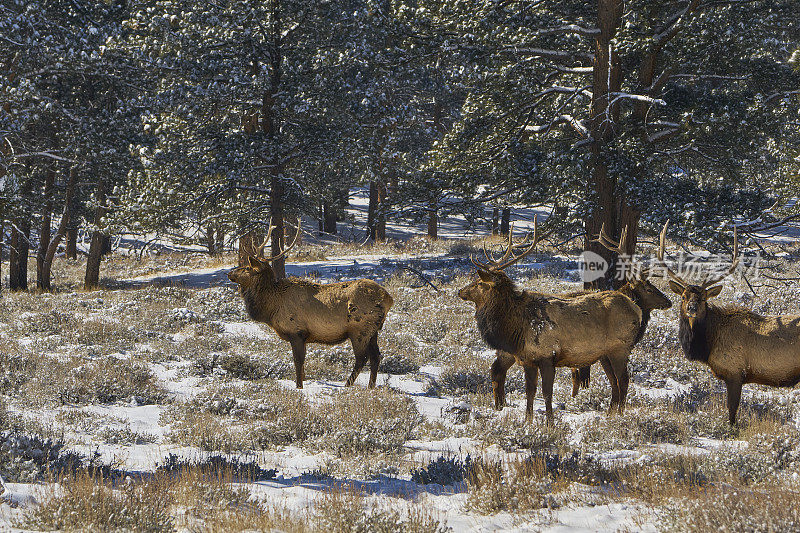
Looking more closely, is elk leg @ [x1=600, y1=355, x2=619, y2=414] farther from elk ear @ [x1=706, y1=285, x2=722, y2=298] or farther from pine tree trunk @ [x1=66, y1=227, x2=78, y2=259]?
→ pine tree trunk @ [x1=66, y1=227, x2=78, y2=259]

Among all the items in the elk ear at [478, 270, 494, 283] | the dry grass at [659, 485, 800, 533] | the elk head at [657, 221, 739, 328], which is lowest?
the dry grass at [659, 485, 800, 533]

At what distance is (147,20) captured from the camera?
55.8 feet

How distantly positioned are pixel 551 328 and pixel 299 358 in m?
4.12

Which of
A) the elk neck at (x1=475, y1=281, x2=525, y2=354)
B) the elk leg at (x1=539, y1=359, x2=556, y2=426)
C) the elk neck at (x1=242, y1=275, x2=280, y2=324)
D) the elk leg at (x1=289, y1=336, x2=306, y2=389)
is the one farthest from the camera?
the elk neck at (x1=242, y1=275, x2=280, y2=324)

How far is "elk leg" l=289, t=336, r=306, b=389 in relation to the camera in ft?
34.9

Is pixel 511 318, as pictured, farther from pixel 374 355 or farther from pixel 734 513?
pixel 734 513

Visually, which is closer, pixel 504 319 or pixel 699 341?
pixel 699 341

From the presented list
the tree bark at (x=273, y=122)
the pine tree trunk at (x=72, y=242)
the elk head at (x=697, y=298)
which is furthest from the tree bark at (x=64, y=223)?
the elk head at (x=697, y=298)

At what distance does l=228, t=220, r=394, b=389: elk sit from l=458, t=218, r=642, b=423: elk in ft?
7.31

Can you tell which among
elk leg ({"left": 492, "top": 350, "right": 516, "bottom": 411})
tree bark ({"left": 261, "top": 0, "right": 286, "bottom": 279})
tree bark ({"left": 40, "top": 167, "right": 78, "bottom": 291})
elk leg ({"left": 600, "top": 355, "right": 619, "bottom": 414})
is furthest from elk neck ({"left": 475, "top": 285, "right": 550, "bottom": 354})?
tree bark ({"left": 40, "top": 167, "right": 78, "bottom": 291})

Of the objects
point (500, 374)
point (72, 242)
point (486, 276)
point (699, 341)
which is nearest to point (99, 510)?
point (486, 276)

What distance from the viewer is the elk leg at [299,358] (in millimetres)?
10633

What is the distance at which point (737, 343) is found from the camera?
26.8 feet

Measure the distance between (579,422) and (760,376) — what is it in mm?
2139
